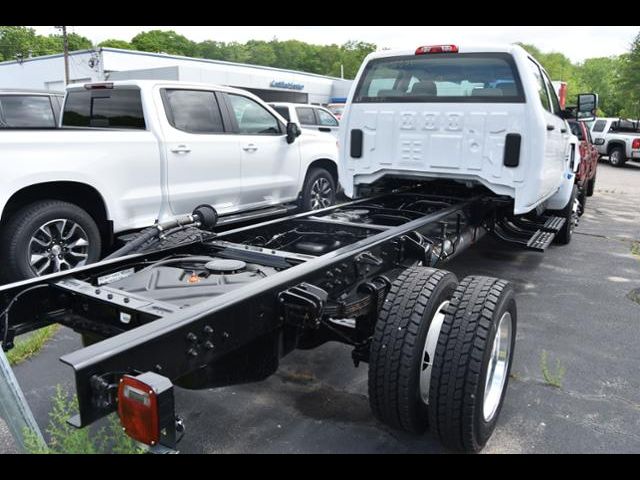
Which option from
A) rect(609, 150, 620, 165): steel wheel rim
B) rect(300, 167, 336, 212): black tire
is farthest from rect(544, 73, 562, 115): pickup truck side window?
rect(609, 150, 620, 165): steel wheel rim

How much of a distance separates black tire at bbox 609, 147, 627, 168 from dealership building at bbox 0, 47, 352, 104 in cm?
1969

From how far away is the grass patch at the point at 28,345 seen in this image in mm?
3785

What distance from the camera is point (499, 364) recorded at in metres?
3.02

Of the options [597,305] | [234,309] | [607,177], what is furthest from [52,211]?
[607,177]

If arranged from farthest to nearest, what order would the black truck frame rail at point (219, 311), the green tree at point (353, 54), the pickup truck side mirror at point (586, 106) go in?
1. the green tree at point (353, 54)
2. the pickup truck side mirror at point (586, 106)
3. the black truck frame rail at point (219, 311)

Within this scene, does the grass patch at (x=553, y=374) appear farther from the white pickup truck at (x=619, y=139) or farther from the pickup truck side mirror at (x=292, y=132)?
the white pickup truck at (x=619, y=139)

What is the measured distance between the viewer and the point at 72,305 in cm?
270

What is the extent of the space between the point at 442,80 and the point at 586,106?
2.39m

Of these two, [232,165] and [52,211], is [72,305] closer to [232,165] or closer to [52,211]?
[52,211]

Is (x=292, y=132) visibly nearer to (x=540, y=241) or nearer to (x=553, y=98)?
(x=553, y=98)

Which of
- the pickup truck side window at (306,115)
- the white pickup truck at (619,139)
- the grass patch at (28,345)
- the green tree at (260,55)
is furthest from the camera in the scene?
the green tree at (260,55)

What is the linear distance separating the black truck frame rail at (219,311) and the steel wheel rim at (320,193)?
3.88 m

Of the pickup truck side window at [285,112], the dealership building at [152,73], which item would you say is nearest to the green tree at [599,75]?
the dealership building at [152,73]

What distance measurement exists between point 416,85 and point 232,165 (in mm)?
2361
